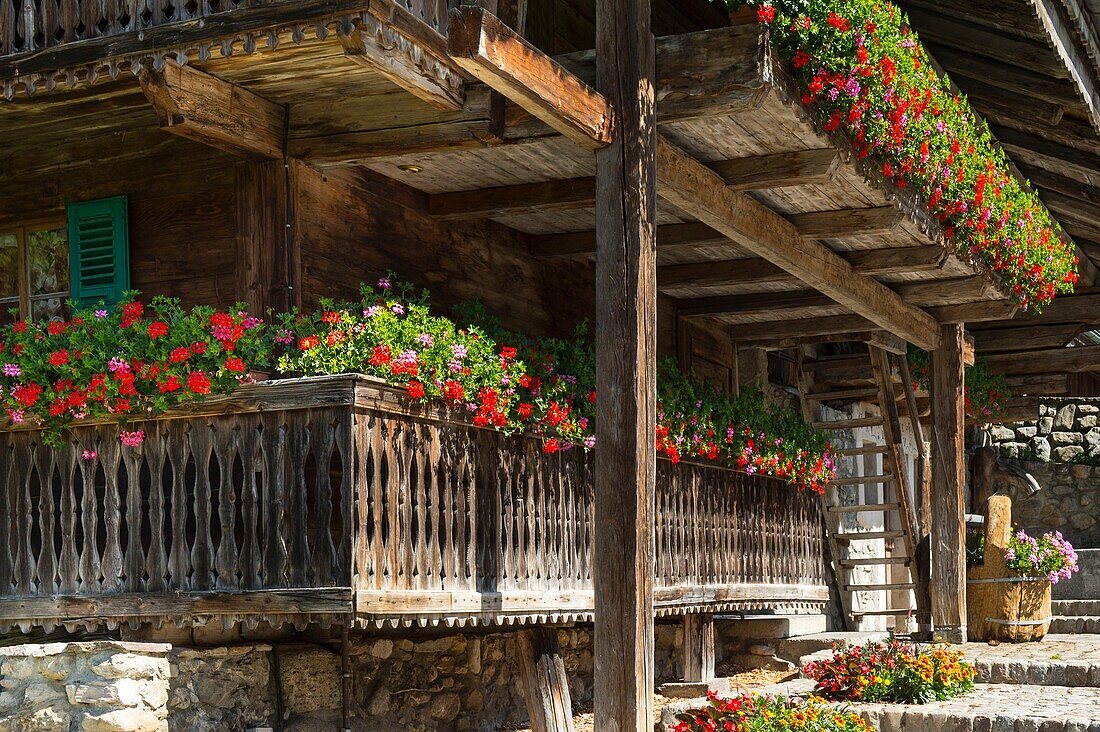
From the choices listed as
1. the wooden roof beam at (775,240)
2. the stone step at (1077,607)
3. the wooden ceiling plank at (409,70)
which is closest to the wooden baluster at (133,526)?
the wooden ceiling plank at (409,70)

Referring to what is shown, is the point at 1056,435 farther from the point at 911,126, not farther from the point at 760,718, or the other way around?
the point at 760,718

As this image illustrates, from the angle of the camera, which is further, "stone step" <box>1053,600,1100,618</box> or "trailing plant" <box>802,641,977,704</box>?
"stone step" <box>1053,600,1100,618</box>

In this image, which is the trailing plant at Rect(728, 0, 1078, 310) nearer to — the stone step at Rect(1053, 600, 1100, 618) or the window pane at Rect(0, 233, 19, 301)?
the stone step at Rect(1053, 600, 1100, 618)

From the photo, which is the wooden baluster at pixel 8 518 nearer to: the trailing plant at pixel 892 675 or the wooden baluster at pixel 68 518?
the wooden baluster at pixel 68 518

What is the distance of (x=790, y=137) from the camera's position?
8266 millimetres

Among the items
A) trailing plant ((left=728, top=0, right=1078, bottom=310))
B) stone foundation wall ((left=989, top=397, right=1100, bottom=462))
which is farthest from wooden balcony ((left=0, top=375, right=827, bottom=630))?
stone foundation wall ((left=989, top=397, right=1100, bottom=462))

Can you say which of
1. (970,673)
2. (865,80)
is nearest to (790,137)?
(865,80)

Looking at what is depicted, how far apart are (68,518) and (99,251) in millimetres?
1931

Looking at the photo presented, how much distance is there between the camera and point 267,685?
783 centimetres

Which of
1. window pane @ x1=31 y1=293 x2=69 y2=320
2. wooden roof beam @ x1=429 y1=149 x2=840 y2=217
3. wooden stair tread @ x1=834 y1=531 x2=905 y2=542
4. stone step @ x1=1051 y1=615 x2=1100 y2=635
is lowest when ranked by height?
stone step @ x1=1051 y1=615 x2=1100 y2=635

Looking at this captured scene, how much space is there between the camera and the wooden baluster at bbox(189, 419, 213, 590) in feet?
23.1

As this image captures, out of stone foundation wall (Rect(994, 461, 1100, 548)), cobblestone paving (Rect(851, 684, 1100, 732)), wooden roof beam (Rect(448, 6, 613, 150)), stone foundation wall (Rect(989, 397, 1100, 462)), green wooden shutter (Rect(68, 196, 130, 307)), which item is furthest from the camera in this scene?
stone foundation wall (Rect(989, 397, 1100, 462))

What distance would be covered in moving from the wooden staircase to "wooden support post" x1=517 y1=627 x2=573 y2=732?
5.11 m

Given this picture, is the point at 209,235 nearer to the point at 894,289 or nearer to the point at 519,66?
the point at 519,66
